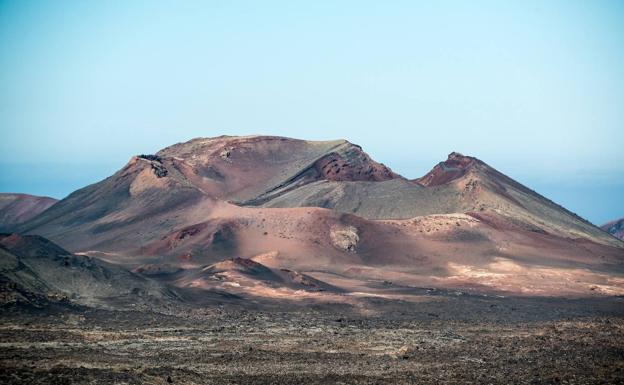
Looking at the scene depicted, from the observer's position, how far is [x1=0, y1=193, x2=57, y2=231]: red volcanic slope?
384 feet

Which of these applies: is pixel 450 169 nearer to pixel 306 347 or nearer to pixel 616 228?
pixel 616 228

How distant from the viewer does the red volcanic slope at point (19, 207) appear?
117188 mm

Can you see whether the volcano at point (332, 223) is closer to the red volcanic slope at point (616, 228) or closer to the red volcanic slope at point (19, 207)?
the red volcanic slope at point (19, 207)

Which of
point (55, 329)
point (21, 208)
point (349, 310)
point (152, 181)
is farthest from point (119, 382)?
point (21, 208)

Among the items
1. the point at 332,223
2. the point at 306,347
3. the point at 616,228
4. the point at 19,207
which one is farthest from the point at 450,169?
the point at 306,347

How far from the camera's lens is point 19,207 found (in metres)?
123

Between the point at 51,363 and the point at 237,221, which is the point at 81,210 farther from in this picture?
the point at 51,363

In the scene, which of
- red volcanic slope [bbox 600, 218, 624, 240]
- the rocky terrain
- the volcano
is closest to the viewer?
the rocky terrain

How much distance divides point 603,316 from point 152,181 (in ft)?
208

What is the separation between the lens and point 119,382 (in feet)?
84.9

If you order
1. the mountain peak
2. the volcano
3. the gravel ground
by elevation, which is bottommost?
the gravel ground

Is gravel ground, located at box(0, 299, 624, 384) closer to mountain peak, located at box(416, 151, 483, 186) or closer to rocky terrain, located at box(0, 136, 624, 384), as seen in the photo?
rocky terrain, located at box(0, 136, 624, 384)

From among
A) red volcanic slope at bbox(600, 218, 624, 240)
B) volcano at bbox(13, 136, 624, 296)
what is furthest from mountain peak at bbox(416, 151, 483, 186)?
red volcanic slope at bbox(600, 218, 624, 240)

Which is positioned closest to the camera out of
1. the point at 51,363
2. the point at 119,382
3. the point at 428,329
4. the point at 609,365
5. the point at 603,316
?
the point at 119,382
